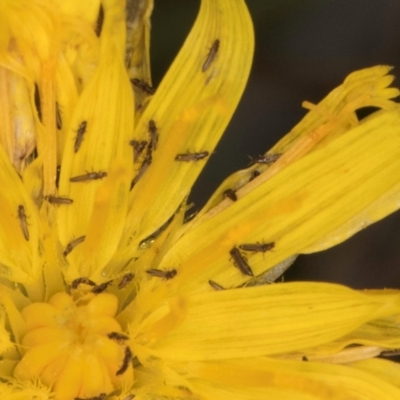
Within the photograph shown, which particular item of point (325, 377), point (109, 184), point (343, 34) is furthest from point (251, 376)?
point (343, 34)

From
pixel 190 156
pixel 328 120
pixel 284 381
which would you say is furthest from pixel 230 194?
pixel 284 381

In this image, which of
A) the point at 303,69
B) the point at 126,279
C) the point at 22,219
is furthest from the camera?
the point at 303,69

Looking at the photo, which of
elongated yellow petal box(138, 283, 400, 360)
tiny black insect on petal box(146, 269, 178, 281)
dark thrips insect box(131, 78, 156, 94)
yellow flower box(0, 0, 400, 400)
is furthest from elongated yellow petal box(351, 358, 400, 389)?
dark thrips insect box(131, 78, 156, 94)

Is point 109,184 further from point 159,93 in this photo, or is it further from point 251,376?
point 251,376

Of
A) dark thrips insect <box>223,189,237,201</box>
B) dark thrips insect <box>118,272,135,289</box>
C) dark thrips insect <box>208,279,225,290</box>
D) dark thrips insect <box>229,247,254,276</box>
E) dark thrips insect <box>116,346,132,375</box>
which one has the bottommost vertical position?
dark thrips insect <box>116,346,132,375</box>

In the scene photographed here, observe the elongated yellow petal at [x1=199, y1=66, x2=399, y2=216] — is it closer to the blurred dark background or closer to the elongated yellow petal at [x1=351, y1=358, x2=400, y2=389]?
the blurred dark background

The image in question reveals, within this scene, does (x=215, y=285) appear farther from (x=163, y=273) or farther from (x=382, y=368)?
(x=382, y=368)

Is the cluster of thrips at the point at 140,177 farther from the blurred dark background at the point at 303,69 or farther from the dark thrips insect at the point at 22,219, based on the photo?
the blurred dark background at the point at 303,69
